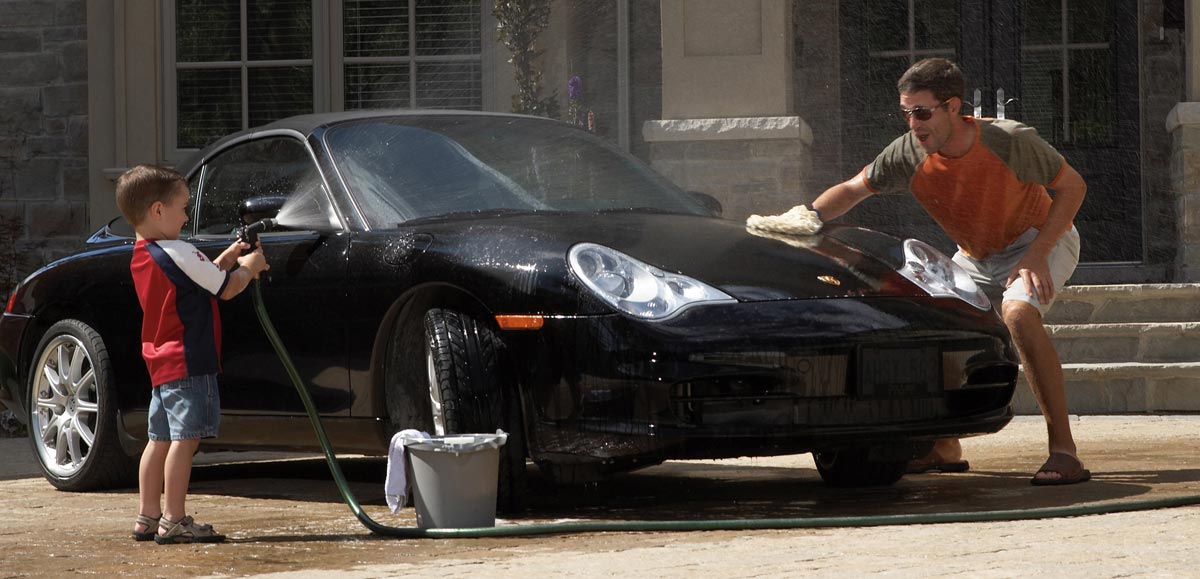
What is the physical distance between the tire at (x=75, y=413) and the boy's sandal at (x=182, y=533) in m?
1.63

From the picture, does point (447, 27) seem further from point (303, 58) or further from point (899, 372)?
point (899, 372)

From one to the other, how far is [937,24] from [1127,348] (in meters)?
3.39

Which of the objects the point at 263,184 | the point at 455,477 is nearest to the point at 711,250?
the point at 455,477

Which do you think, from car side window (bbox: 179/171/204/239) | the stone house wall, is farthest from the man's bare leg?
the stone house wall

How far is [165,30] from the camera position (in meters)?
13.2

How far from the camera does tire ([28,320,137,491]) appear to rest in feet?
21.2

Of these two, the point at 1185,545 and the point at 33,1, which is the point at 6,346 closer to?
the point at 1185,545

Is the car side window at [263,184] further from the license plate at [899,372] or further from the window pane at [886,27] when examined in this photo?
the window pane at [886,27]

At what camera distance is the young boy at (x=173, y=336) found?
4.96 m

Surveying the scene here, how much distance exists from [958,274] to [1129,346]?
4090 millimetres

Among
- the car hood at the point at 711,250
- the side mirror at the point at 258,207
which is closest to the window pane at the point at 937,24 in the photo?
the car hood at the point at 711,250

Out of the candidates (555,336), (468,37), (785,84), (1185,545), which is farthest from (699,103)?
(1185,545)

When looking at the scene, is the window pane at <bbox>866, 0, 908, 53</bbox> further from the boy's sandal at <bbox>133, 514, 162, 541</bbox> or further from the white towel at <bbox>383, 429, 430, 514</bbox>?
the boy's sandal at <bbox>133, 514, 162, 541</bbox>

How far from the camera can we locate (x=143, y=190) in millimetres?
5035
